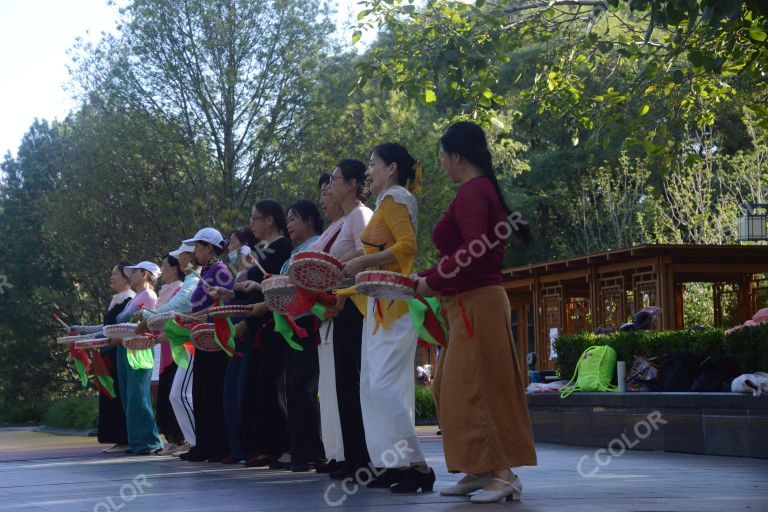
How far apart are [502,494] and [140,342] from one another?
6239mm

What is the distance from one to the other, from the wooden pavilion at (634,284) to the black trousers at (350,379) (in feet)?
45.4

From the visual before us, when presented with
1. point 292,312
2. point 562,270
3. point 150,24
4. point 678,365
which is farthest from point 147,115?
point 292,312

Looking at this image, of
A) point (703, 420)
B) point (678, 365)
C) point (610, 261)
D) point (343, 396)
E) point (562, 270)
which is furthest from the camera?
point (562, 270)

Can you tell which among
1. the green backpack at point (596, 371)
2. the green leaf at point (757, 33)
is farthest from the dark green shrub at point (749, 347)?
the green leaf at point (757, 33)

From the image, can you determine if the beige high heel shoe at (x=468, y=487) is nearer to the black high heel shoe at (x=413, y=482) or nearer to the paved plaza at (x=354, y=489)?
the paved plaza at (x=354, y=489)

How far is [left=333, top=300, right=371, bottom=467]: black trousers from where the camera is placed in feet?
25.5

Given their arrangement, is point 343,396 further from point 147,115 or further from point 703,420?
point 147,115

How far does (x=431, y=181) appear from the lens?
2820 cm

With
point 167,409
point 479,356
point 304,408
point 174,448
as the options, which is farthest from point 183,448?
point 479,356

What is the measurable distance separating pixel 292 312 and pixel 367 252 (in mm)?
859

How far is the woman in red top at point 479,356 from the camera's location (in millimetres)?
6305

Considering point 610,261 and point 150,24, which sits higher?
Answer: point 150,24

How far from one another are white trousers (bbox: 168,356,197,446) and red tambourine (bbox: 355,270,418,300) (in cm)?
456

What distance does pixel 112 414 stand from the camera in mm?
12695
